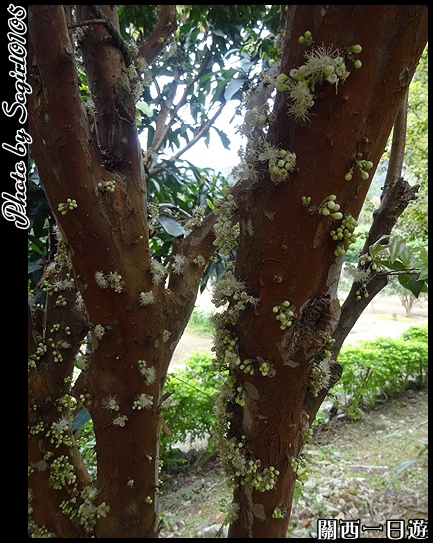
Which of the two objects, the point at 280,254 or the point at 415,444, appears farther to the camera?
the point at 415,444

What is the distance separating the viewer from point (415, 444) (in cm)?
253

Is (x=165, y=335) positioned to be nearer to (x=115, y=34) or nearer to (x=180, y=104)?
(x=115, y=34)

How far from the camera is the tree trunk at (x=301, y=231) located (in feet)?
1.70

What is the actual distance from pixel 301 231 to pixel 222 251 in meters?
0.28

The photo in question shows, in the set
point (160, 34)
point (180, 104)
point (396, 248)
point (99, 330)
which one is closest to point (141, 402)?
point (99, 330)

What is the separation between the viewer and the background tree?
21.4 inches

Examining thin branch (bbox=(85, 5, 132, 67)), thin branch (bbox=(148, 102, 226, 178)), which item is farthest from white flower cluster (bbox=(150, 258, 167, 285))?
thin branch (bbox=(148, 102, 226, 178))

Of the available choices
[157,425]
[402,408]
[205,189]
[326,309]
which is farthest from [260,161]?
[402,408]

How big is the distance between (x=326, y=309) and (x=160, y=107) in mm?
1431

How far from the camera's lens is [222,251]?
854mm

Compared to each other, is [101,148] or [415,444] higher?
[101,148]

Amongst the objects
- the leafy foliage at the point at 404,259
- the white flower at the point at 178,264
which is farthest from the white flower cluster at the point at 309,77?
the white flower at the point at 178,264

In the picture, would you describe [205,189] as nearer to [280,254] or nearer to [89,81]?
[89,81]

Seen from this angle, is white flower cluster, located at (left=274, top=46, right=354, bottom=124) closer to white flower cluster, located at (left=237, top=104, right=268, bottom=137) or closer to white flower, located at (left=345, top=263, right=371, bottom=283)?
white flower cluster, located at (left=237, top=104, right=268, bottom=137)
